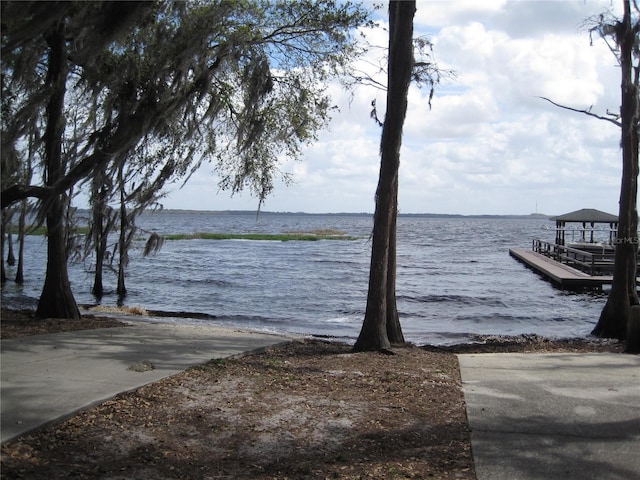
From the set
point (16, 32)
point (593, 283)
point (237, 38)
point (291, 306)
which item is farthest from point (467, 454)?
point (593, 283)

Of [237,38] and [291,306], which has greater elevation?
[237,38]

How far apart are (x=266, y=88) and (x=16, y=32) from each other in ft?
19.5

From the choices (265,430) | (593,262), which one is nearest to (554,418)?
(265,430)

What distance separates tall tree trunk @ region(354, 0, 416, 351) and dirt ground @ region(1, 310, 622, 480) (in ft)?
5.56

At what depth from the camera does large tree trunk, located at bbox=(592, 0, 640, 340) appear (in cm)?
A: 1209

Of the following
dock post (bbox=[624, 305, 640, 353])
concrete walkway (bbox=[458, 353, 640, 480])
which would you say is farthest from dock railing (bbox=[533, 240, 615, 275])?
concrete walkway (bbox=[458, 353, 640, 480])

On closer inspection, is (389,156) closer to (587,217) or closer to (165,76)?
(165,76)

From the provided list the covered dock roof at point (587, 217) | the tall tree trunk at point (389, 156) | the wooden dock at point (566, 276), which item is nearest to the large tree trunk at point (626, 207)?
the tall tree trunk at point (389, 156)

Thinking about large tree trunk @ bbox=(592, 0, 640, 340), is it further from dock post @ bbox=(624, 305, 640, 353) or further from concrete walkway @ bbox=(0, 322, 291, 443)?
concrete walkway @ bbox=(0, 322, 291, 443)

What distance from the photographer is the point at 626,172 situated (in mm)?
12773

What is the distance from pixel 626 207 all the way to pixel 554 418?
912cm

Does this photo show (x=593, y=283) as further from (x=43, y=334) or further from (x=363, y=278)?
(x=43, y=334)

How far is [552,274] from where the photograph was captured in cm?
2727

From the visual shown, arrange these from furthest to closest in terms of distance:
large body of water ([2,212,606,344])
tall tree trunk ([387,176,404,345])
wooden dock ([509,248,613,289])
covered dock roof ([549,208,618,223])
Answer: covered dock roof ([549,208,618,223]) < wooden dock ([509,248,613,289]) < large body of water ([2,212,606,344]) < tall tree trunk ([387,176,404,345])
